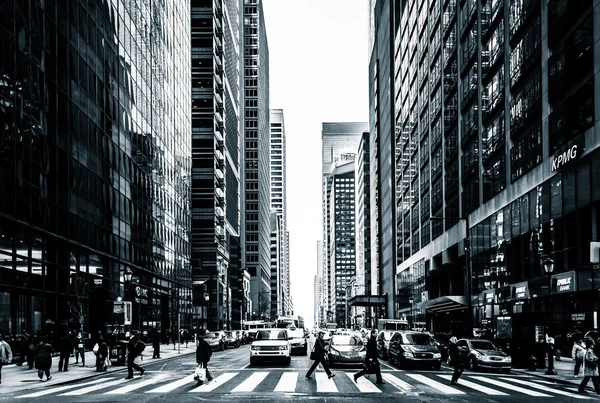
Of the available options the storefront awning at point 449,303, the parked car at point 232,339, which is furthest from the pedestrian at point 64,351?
the storefront awning at point 449,303

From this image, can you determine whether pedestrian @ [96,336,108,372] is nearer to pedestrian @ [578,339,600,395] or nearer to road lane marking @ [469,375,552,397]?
road lane marking @ [469,375,552,397]

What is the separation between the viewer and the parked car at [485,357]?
33781 millimetres

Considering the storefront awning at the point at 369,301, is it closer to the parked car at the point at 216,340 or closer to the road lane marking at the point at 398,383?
the parked car at the point at 216,340

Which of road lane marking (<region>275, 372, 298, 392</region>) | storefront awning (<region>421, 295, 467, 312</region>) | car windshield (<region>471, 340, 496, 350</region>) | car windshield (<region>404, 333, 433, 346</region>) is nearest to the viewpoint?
road lane marking (<region>275, 372, 298, 392</region>)

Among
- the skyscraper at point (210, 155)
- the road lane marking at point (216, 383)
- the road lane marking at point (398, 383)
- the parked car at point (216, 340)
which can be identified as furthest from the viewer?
the skyscraper at point (210, 155)

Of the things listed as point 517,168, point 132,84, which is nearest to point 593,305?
point 517,168

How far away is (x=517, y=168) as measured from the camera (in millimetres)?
52250

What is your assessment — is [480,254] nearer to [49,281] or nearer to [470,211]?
[470,211]

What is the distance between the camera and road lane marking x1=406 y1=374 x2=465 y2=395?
23219 millimetres

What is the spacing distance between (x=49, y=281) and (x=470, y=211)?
37.9 meters

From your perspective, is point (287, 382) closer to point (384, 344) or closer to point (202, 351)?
point (202, 351)

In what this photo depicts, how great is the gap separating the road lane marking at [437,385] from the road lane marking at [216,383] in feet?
23.9

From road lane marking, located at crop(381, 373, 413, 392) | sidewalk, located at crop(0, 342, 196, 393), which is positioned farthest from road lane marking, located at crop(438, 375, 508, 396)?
sidewalk, located at crop(0, 342, 196, 393)

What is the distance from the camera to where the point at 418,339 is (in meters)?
36.7
